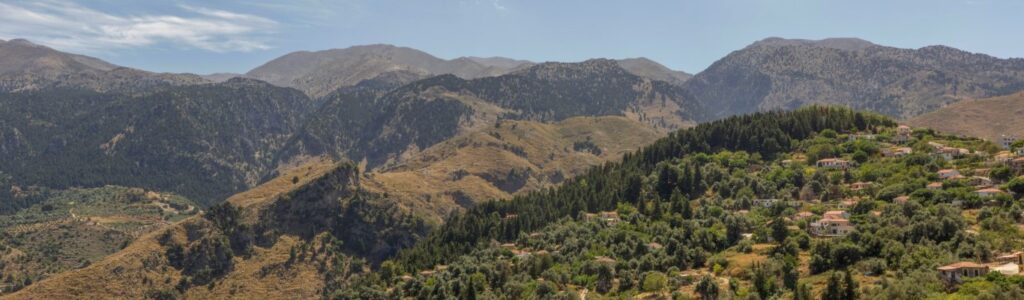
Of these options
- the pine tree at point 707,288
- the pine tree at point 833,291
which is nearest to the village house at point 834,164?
the pine tree at point 707,288

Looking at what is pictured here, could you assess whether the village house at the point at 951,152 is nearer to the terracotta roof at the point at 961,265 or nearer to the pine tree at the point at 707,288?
the terracotta roof at the point at 961,265

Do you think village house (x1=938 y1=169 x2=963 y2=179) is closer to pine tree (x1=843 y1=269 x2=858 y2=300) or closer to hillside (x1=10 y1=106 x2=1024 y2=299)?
hillside (x1=10 y1=106 x2=1024 y2=299)

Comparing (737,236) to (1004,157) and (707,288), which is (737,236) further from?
(1004,157)

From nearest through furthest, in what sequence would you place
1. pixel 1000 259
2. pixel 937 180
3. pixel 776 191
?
pixel 1000 259 < pixel 937 180 < pixel 776 191

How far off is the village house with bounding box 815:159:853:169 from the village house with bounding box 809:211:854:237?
47.3 meters

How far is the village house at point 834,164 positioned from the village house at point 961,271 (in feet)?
273

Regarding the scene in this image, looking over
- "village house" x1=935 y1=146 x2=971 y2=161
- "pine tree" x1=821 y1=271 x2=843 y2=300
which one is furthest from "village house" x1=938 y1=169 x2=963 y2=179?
"pine tree" x1=821 y1=271 x2=843 y2=300

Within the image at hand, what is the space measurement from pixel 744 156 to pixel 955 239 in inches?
3651

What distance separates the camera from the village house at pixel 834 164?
174m

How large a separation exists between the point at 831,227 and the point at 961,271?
Answer: 34434mm

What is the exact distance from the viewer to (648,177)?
194750mm

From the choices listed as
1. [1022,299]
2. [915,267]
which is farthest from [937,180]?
[1022,299]

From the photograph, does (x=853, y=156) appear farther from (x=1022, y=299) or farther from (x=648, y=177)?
(x=1022, y=299)

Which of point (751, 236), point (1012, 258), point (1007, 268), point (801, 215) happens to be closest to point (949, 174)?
point (801, 215)
